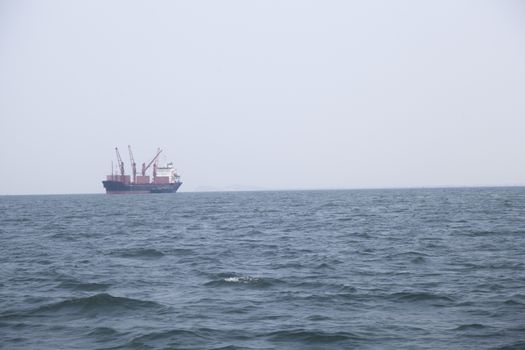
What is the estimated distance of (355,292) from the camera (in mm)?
14656

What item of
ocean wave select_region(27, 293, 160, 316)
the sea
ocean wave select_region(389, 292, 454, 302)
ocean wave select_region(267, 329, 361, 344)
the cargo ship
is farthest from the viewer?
the cargo ship

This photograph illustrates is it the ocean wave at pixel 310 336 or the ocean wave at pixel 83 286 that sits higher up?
the ocean wave at pixel 83 286

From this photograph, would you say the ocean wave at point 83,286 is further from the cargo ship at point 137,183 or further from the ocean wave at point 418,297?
the cargo ship at point 137,183

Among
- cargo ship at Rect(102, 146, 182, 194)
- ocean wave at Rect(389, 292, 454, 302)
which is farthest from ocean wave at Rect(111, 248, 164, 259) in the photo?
cargo ship at Rect(102, 146, 182, 194)

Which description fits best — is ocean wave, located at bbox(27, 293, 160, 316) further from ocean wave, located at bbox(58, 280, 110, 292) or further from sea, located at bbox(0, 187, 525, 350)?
ocean wave, located at bbox(58, 280, 110, 292)

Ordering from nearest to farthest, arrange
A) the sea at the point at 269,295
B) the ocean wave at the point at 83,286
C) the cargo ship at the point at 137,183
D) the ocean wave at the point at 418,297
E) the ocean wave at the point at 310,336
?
the ocean wave at the point at 310,336
the sea at the point at 269,295
the ocean wave at the point at 418,297
the ocean wave at the point at 83,286
the cargo ship at the point at 137,183

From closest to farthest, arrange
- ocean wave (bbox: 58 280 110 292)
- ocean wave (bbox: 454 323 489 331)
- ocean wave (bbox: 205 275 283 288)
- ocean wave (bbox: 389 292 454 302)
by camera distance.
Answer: ocean wave (bbox: 454 323 489 331) → ocean wave (bbox: 389 292 454 302) → ocean wave (bbox: 58 280 110 292) → ocean wave (bbox: 205 275 283 288)

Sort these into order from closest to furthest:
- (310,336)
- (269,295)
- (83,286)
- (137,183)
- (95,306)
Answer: (310,336) → (95,306) → (269,295) → (83,286) → (137,183)

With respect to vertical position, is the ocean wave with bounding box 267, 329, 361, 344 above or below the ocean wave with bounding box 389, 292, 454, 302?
below

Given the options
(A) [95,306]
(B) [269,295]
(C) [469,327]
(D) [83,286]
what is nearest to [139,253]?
(D) [83,286]

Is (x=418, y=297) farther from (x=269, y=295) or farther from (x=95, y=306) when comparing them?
(x=95, y=306)

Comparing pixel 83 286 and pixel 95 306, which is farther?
pixel 83 286

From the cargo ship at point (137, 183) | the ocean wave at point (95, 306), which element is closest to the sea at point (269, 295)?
the ocean wave at point (95, 306)

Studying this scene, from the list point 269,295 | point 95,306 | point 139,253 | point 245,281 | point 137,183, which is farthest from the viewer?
point 137,183
